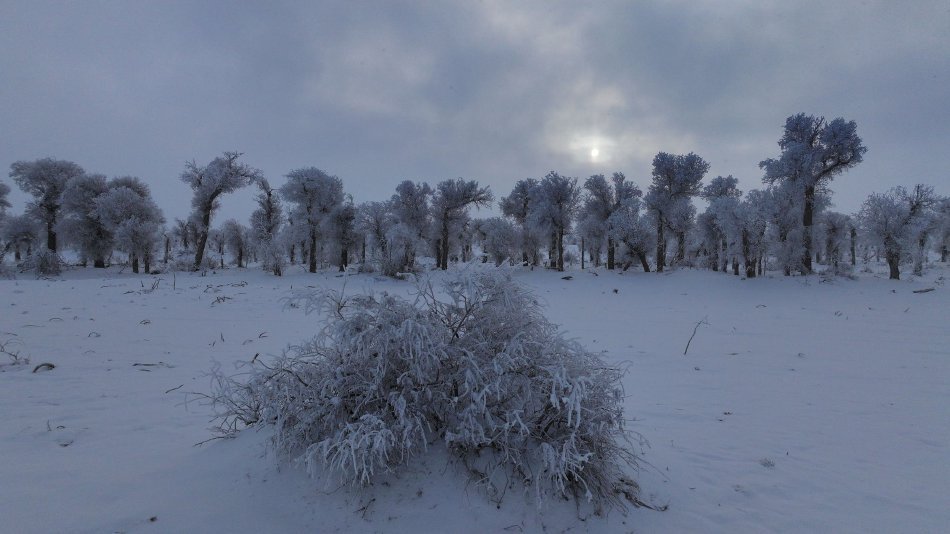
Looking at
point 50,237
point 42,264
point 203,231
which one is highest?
point 203,231

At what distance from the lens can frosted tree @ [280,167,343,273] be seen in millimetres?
30391

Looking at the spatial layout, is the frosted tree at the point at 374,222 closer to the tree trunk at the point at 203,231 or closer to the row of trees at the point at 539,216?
the row of trees at the point at 539,216

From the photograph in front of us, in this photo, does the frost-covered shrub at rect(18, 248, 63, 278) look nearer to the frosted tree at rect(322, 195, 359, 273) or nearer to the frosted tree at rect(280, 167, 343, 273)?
the frosted tree at rect(280, 167, 343, 273)

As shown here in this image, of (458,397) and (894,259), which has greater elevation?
(894,259)

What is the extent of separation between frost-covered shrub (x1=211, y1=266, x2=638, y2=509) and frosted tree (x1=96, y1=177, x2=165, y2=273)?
33756mm

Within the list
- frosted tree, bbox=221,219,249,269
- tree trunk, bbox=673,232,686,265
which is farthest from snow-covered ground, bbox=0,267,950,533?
frosted tree, bbox=221,219,249,269

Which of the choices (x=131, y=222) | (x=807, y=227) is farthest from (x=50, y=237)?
(x=807, y=227)

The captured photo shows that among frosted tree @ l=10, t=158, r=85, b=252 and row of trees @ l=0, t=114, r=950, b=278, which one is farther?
frosted tree @ l=10, t=158, r=85, b=252

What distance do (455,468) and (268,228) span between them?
110ft

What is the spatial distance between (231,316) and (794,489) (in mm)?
12491

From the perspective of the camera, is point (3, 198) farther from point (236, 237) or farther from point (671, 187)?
point (671, 187)

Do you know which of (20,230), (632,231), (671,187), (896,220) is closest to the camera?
(896,220)

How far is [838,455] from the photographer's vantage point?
4.29 m

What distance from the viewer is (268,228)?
32094 millimetres
